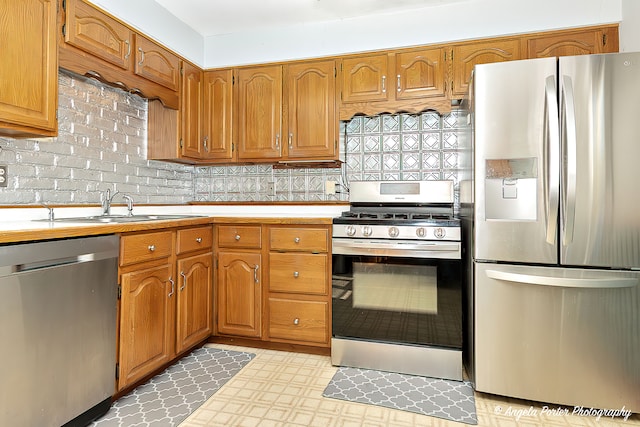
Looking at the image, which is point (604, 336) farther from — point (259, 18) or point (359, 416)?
point (259, 18)

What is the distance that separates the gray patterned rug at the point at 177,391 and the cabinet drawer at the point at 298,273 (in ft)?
1.78

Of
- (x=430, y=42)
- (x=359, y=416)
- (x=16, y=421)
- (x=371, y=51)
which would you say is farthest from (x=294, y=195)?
(x=16, y=421)

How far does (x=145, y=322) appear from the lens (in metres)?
2.02

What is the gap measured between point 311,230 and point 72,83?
5.64ft

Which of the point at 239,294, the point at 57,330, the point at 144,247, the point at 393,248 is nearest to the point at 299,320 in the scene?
the point at 239,294

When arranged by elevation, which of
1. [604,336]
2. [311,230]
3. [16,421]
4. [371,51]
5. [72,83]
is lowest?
[16,421]

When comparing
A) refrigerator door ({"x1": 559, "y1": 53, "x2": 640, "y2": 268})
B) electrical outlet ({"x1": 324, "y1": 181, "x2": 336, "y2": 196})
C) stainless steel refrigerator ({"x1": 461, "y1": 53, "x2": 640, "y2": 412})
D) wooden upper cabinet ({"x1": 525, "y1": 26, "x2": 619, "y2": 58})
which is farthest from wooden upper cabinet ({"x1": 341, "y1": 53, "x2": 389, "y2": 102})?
refrigerator door ({"x1": 559, "y1": 53, "x2": 640, "y2": 268})

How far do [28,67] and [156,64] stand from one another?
0.98m

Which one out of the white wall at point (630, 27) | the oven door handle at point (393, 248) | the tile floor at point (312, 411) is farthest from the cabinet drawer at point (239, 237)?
the white wall at point (630, 27)

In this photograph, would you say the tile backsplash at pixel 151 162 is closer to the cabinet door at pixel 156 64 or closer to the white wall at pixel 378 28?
the cabinet door at pixel 156 64

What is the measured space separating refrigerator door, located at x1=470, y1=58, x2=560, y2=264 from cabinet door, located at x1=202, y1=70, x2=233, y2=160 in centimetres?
193

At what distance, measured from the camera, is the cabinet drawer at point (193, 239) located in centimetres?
232

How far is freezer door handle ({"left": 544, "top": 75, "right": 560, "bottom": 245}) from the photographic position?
1.83 metres

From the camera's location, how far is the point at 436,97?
8.57 ft
